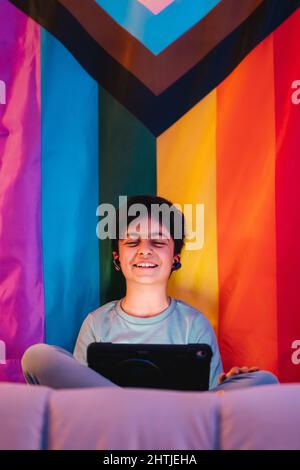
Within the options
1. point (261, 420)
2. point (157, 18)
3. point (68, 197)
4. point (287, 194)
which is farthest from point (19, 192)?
point (261, 420)

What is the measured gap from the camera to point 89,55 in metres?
1.74

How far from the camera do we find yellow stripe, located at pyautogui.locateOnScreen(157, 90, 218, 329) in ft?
5.75

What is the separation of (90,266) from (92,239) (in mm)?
85

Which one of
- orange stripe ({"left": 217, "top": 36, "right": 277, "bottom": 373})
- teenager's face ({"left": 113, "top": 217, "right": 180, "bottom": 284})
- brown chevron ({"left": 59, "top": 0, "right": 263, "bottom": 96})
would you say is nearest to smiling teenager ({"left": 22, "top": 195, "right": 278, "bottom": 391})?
teenager's face ({"left": 113, "top": 217, "right": 180, "bottom": 284})

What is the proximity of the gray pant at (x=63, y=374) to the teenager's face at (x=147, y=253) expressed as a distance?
1.08ft

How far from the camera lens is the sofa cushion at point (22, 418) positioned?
109cm

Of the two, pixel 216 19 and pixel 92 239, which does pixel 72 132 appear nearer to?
pixel 92 239

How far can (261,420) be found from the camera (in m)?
1.09

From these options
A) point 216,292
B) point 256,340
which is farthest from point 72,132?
point 256,340

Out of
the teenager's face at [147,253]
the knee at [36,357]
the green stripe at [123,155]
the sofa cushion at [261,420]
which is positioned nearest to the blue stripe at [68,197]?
the green stripe at [123,155]

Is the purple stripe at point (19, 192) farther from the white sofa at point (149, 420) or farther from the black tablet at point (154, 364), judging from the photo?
the white sofa at point (149, 420)
